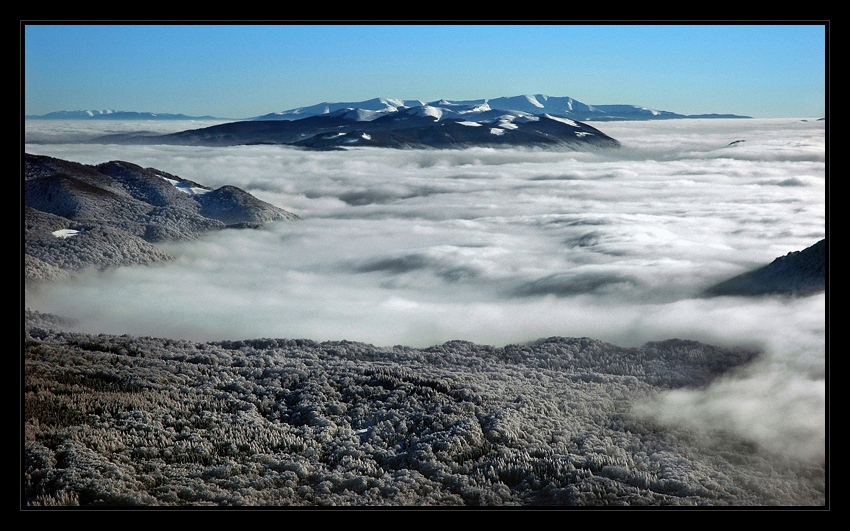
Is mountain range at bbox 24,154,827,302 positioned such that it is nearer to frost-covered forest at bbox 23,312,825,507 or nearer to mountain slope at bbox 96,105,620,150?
mountain slope at bbox 96,105,620,150

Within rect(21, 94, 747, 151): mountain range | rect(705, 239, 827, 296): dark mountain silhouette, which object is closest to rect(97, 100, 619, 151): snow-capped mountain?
rect(21, 94, 747, 151): mountain range

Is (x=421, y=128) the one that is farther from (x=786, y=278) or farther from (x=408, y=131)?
(x=786, y=278)

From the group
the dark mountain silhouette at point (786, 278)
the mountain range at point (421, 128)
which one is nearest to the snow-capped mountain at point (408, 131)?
the mountain range at point (421, 128)

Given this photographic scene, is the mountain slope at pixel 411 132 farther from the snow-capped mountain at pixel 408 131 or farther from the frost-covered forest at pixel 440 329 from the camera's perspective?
the frost-covered forest at pixel 440 329

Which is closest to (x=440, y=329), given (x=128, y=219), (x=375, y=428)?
(x=375, y=428)
